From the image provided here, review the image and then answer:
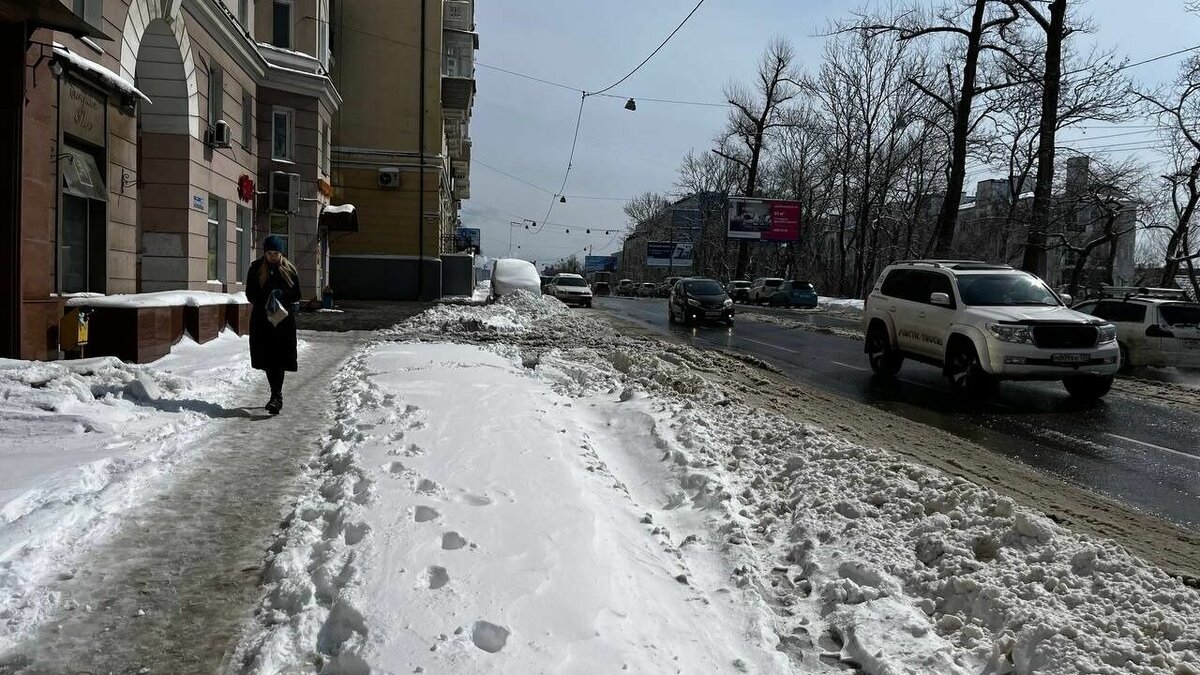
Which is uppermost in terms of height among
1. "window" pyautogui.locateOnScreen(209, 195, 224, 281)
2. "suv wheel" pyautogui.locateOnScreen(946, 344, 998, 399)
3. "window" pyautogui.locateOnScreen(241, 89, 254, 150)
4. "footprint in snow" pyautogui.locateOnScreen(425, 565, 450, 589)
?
"window" pyautogui.locateOnScreen(241, 89, 254, 150)

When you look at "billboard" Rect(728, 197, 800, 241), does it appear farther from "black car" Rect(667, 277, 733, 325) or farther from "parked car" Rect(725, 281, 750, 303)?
"black car" Rect(667, 277, 733, 325)

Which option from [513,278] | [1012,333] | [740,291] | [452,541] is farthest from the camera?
[740,291]

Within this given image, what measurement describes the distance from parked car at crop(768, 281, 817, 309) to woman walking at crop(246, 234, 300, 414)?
136 feet

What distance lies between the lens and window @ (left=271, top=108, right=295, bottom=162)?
23.2 meters

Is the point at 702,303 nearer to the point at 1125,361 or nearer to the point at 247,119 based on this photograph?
the point at 1125,361

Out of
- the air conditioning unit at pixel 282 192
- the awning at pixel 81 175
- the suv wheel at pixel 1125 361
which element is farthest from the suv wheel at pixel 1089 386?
the air conditioning unit at pixel 282 192

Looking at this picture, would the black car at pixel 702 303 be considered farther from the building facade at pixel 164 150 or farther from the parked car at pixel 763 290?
the parked car at pixel 763 290

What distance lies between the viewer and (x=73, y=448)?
232 inches

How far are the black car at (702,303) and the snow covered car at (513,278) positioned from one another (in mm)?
6297

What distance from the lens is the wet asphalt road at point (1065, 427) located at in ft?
22.3

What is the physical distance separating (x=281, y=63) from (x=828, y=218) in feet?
172

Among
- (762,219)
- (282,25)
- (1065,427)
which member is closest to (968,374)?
(1065,427)

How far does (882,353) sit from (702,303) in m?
11.7

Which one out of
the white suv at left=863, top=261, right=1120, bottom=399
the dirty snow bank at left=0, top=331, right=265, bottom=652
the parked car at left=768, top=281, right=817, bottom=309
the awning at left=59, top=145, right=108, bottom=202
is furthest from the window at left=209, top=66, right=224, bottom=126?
the parked car at left=768, top=281, right=817, bottom=309
